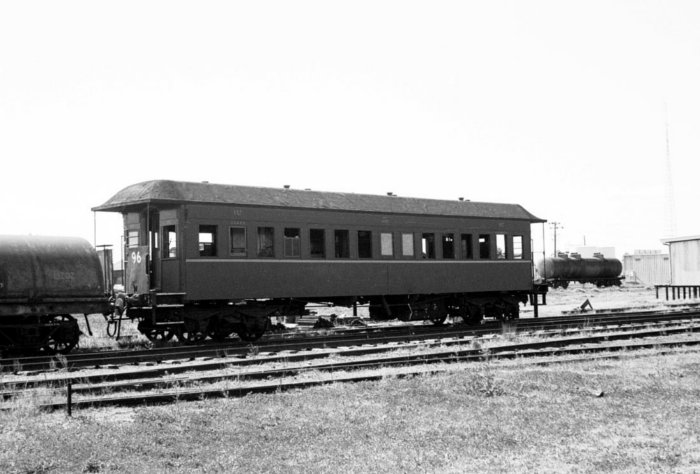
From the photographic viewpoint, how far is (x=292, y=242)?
20.1 m

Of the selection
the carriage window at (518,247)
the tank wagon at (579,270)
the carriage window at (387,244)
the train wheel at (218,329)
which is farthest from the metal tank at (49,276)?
the tank wagon at (579,270)

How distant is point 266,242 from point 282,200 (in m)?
1.16

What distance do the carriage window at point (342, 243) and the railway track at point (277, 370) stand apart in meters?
4.10

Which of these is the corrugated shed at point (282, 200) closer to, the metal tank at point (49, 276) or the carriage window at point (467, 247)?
the carriage window at point (467, 247)

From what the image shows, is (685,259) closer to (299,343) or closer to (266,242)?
(266,242)

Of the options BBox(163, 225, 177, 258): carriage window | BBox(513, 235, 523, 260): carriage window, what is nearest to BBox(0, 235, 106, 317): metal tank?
BBox(163, 225, 177, 258): carriage window

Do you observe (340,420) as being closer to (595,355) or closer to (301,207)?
(595,355)

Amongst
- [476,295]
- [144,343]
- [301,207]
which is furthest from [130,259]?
[476,295]

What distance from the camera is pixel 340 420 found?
377 inches

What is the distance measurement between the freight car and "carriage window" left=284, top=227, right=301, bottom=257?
3cm

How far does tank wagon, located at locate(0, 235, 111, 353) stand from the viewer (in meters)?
16.2

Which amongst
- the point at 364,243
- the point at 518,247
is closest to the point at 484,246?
the point at 518,247

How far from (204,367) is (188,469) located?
629 centimetres

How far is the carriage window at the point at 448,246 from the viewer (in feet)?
77.5
